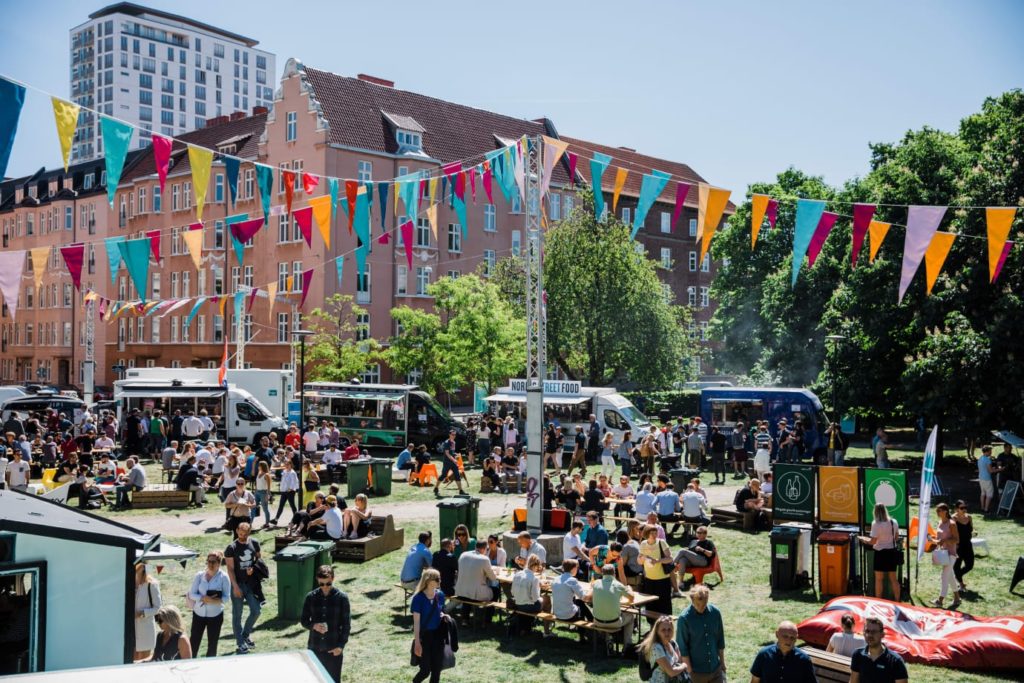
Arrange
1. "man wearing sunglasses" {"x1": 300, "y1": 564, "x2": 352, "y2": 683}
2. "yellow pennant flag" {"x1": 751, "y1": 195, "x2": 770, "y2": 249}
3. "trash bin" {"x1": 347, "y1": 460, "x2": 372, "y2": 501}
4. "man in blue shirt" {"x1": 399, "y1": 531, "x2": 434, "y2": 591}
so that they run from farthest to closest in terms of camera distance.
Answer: "trash bin" {"x1": 347, "y1": 460, "x2": 372, "y2": 501} → "yellow pennant flag" {"x1": 751, "y1": 195, "x2": 770, "y2": 249} → "man in blue shirt" {"x1": 399, "y1": 531, "x2": 434, "y2": 591} → "man wearing sunglasses" {"x1": 300, "y1": 564, "x2": 352, "y2": 683}

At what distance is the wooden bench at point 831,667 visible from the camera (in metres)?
9.52

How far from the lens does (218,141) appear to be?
210 ft

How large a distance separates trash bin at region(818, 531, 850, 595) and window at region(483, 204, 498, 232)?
4527 centimetres

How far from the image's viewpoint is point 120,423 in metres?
35.6

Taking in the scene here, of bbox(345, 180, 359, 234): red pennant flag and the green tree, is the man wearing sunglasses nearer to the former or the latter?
bbox(345, 180, 359, 234): red pennant flag

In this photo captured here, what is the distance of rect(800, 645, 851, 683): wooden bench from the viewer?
9516 millimetres

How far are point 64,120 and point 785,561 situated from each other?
12.6m

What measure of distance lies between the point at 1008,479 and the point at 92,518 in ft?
65.8

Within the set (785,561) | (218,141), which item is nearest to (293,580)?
(785,561)

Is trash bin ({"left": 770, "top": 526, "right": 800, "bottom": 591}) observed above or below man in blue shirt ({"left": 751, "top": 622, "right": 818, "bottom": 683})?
below

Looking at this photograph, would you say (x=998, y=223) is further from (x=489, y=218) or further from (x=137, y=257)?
(x=489, y=218)

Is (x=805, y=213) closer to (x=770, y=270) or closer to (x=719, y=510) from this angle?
(x=719, y=510)

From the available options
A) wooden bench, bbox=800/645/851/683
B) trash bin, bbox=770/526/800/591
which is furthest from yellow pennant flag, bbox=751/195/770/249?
wooden bench, bbox=800/645/851/683

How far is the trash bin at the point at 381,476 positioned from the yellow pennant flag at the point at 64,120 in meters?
13.0
